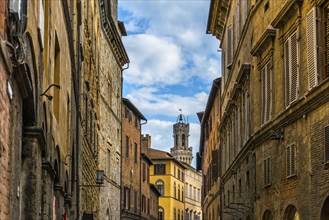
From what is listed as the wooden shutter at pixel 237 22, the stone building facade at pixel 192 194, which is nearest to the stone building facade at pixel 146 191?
the wooden shutter at pixel 237 22

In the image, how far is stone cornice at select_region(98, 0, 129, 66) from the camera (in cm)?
3597

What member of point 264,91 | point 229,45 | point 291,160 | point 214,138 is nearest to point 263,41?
point 264,91

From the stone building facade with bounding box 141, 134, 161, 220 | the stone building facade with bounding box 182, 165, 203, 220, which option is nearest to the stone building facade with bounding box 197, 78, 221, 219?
the stone building facade with bounding box 141, 134, 161, 220

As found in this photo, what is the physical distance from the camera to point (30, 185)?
9.93 metres

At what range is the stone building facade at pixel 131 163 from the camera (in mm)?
48250

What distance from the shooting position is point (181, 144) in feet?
520

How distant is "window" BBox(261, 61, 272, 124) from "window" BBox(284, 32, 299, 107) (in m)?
2.02

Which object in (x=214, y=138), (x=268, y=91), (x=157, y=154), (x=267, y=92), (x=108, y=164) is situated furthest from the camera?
(x=157, y=154)

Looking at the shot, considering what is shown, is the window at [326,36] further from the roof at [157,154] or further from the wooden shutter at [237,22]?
the roof at [157,154]

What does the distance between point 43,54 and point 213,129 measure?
116ft

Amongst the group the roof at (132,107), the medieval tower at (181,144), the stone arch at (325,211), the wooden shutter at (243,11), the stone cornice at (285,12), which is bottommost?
the stone arch at (325,211)

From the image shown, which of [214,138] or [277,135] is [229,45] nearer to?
[214,138]

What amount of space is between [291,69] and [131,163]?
34718 millimetres

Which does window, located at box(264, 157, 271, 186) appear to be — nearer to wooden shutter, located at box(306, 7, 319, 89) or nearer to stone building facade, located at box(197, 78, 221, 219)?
wooden shutter, located at box(306, 7, 319, 89)
